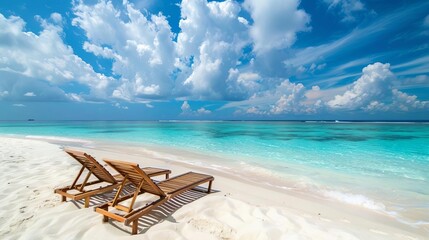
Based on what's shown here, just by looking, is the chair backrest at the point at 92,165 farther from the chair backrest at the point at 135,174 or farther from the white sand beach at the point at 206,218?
the chair backrest at the point at 135,174

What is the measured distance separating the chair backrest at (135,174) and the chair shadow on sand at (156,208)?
0.41m

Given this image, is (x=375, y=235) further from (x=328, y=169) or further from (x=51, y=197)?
(x=51, y=197)

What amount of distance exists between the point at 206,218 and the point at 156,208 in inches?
48.3

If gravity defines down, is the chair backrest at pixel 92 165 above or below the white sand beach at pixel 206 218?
above

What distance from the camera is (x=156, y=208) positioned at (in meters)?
4.62

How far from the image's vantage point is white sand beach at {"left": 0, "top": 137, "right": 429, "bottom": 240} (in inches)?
144

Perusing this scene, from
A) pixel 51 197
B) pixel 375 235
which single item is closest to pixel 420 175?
pixel 375 235

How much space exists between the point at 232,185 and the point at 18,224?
543 cm

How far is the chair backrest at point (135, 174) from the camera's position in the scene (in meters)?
3.82

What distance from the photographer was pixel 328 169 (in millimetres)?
10188

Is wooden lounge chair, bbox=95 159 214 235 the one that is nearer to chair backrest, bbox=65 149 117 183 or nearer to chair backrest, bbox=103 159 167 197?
chair backrest, bbox=103 159 167 197

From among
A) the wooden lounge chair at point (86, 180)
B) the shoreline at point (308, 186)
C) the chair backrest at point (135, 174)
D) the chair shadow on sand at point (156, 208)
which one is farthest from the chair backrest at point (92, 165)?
the shoreline at point (308, 186)

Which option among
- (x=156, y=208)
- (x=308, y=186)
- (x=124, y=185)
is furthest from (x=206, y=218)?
(x=308, y=186)

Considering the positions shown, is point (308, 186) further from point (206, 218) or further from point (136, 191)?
point (136, 191)
